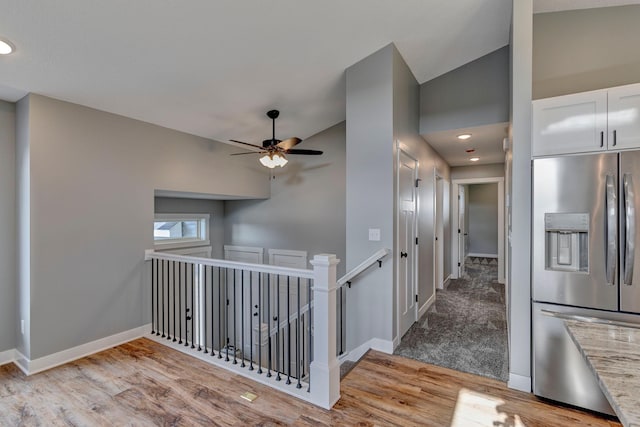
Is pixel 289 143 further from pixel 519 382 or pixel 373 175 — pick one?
pixel 519 382

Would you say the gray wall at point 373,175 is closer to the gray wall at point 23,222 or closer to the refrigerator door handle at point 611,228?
the refrigerator door handle at point 611,228

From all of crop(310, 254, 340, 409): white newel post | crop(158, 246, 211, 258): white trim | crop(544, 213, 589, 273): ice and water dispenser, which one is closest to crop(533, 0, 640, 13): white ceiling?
crop(544, 213, 589, 273): ice and water dispenser

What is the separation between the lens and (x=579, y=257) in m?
2.13

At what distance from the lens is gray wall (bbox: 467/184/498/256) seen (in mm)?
9406

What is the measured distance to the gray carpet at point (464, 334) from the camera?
280 centimetres

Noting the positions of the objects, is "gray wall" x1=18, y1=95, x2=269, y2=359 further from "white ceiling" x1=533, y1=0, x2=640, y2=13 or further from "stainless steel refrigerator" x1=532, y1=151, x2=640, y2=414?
"white ceiling" x1=533, y1=0, x2=640, y2=13

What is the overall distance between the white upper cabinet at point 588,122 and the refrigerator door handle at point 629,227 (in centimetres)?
25

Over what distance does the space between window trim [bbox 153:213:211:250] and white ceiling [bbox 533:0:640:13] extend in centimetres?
501

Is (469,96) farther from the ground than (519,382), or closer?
farther from the ground

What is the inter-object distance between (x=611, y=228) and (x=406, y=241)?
68.9 inches

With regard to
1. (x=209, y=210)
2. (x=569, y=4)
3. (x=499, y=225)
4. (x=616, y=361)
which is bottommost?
(x=616, y=361)

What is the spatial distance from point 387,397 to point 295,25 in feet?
9.92

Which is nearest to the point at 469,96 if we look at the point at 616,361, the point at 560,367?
the point at 560,367

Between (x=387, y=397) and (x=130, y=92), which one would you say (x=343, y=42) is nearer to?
(x=130, y=92)
